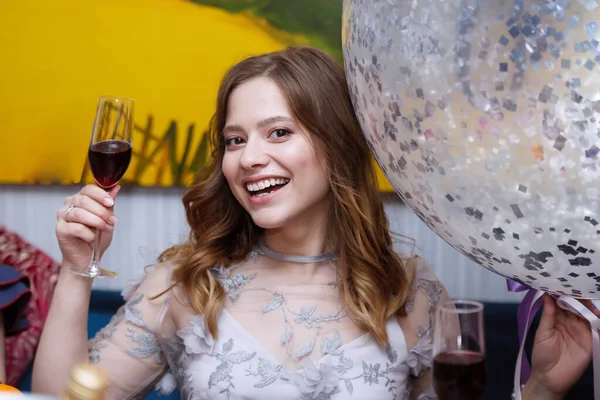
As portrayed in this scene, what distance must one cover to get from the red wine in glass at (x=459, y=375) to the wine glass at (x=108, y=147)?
1.78ft

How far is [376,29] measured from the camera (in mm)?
485

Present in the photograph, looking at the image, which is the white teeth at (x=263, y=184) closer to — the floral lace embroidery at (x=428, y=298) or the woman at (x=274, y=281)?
the woman at (x=274, y=281)

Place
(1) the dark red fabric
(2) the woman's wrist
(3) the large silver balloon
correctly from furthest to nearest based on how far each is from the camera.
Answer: (1) the dark red fabric → (2) the woman's wrist → (3) the large silver balloon

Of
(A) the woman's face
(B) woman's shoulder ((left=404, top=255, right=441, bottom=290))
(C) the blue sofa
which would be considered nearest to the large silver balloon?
(A) the woman's face

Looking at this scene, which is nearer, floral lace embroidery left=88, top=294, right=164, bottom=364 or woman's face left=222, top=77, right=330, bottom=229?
woman's face left=222, top=77, right=330, bottom=229

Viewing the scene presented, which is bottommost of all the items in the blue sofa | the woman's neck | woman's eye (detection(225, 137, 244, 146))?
the blue sofa

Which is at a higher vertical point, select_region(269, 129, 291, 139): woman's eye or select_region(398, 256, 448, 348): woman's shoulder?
select_region(269, 129, 291, 139): woman's eye

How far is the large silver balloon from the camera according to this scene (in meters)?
0.40

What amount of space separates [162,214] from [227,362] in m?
0.90

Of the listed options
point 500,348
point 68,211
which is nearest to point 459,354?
point 68,211

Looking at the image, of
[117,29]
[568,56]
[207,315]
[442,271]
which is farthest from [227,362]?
[117,29]

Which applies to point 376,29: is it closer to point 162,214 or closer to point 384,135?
point 384,135

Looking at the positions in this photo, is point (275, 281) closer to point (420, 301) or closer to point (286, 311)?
point (286, 311)

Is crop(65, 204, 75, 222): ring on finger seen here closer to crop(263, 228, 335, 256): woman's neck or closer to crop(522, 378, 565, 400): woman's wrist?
crop(263, 228, 335, 256): woman's neck
